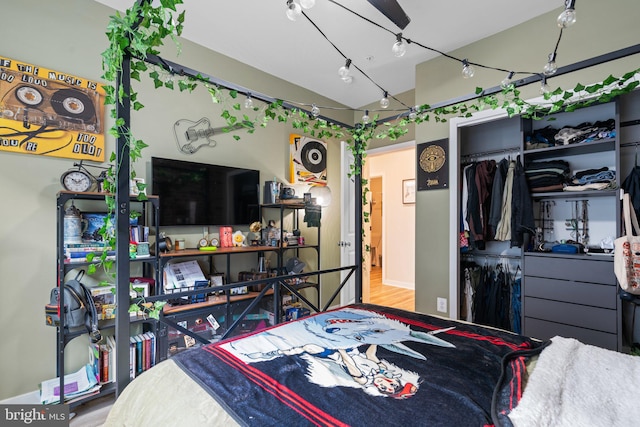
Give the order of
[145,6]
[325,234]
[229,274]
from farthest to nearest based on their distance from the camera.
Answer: [325,234]
[229,274]
[145,6]

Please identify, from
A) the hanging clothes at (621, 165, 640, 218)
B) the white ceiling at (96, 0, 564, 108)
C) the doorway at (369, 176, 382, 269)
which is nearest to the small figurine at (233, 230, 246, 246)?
the white ceiling at (96, 0, 564, 108)

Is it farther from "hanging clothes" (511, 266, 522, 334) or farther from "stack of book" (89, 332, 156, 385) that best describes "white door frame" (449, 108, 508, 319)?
"stack of book" (89, 332, 156, 385)

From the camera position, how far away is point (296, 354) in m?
1.14

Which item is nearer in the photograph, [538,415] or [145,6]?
[538,415]

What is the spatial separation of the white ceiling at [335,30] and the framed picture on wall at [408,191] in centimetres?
237

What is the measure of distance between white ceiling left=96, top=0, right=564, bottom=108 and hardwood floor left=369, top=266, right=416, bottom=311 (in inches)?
113

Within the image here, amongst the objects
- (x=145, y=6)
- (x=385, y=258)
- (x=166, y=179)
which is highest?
(x=145, y=6)

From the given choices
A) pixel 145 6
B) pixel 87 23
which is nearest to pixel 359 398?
pixel 145 6

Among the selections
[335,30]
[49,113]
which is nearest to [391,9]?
[335,30]

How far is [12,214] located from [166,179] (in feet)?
3.03

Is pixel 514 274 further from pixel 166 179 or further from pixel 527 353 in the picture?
pixel 166 179

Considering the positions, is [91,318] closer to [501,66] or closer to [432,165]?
[432,165]

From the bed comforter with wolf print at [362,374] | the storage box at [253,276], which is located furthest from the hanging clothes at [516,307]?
the storage box at [253,276]

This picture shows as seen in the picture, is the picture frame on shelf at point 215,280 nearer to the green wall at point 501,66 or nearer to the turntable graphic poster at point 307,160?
the turntable graphic poster at point 307,160
